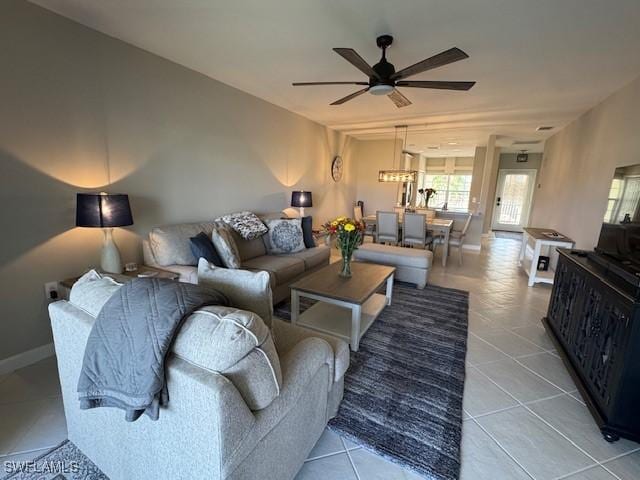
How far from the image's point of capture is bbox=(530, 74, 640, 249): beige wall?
305 centimetres

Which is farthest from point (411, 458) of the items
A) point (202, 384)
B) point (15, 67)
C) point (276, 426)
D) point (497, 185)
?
point (497, 185)

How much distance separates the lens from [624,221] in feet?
7.27

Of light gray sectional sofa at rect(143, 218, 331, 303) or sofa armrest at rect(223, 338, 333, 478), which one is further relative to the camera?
light gray sectional sofa at rect(143, 218, 331, 303)

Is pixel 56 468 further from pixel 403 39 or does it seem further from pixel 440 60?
pixel 403 39

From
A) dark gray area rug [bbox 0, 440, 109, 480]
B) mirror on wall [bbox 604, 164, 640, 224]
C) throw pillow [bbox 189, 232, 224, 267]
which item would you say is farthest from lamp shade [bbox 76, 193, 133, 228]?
mirror on wall [bbox 604, 164, 640, 224]

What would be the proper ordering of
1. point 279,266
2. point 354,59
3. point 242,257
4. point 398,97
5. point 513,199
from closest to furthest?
point 354,59 → point 398,97 → point 279,266 → point 242,257 → point 513,199

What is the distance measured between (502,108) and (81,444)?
5467mm

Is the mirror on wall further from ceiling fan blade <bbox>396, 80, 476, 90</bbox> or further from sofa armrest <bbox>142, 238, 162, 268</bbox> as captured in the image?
sofa armrest <bbox>142, 238, 162, 268</bbox>

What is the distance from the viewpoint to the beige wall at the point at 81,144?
2062 mm

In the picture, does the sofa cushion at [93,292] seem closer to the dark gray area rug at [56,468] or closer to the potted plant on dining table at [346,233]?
the dark gray area rug at [56,468]

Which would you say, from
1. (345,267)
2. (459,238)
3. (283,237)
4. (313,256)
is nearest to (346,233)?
(345,267)

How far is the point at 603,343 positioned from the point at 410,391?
4.08 feet

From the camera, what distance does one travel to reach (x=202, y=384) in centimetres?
87

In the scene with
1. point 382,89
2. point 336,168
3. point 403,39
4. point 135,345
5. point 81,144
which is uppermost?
point 403,39
